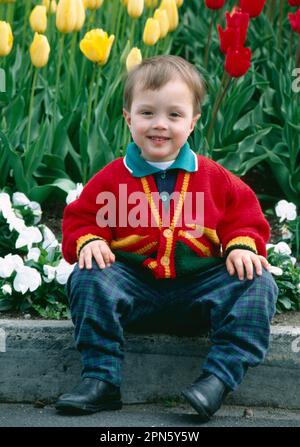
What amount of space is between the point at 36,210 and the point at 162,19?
38.1 inches

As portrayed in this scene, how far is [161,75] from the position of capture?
10.9 feet

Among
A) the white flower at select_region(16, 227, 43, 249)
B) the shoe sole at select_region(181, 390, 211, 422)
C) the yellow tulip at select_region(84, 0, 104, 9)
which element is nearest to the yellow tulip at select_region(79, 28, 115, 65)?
the yellow tulip at select_region(84, 0, 104, 9)

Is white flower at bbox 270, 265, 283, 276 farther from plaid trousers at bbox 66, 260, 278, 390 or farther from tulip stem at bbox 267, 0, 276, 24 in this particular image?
tulip stem at bbox 267, 0, 276, 24

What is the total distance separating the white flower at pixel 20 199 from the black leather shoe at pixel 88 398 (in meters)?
1.11

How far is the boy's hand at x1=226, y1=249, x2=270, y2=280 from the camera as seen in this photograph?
329cm

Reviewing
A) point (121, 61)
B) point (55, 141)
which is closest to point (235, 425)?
point (55, 141)

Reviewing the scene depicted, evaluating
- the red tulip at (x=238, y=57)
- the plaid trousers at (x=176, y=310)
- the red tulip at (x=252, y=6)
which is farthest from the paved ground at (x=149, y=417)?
the red tulip at (x=252, y=6)

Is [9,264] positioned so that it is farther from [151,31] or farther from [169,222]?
[151,31]

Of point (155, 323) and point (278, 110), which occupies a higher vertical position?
point (278, 110)

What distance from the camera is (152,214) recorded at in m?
3.38

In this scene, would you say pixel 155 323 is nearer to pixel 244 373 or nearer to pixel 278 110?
pixel 244 373

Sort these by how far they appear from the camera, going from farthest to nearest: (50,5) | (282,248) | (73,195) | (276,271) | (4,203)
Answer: (50,5)
(73,195)
(4,203)
(282,248)
(276,271)

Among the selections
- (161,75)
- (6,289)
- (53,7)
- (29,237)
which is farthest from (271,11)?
(6,289)

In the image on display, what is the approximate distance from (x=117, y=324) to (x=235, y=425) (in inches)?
17.4
